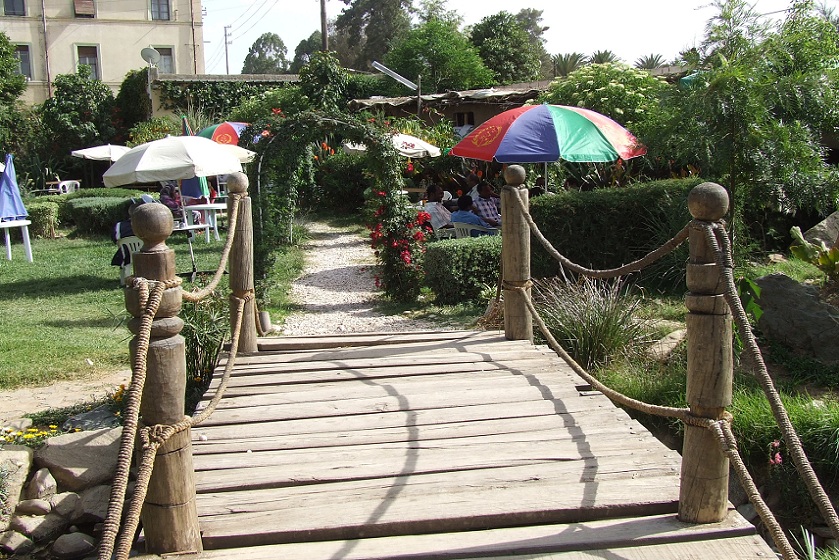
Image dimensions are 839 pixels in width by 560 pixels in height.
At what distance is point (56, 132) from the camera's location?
87.1ft

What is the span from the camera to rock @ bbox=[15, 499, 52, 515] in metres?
4.55

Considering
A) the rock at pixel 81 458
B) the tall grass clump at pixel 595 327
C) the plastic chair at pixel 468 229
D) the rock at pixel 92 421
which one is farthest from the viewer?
the plastic chair at pixel 468 229

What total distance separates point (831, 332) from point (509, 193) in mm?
3366

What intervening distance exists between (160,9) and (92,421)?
3625 cm

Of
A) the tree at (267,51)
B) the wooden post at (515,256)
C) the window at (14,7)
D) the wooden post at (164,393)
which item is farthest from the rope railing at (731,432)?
the tree at (267,51)

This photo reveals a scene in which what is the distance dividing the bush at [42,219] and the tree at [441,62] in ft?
43.9

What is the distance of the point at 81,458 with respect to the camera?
4.91m

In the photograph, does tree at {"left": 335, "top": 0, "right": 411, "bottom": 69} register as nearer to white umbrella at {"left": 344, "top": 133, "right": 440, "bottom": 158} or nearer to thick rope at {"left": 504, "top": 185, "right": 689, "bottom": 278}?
white umbrella at {"left": 344, "top": 133, "right": 440, "bottom": 158}

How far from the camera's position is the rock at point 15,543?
433 cm

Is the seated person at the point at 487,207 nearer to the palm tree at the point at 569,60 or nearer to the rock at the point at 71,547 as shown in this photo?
the rock at the point at 71,547

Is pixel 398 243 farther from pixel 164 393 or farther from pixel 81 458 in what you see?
pixel 164 393

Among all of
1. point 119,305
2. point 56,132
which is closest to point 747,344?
point 119,305

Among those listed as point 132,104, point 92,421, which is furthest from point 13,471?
point 132,104

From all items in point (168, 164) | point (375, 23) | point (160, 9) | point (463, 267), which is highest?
point (375, 23)
